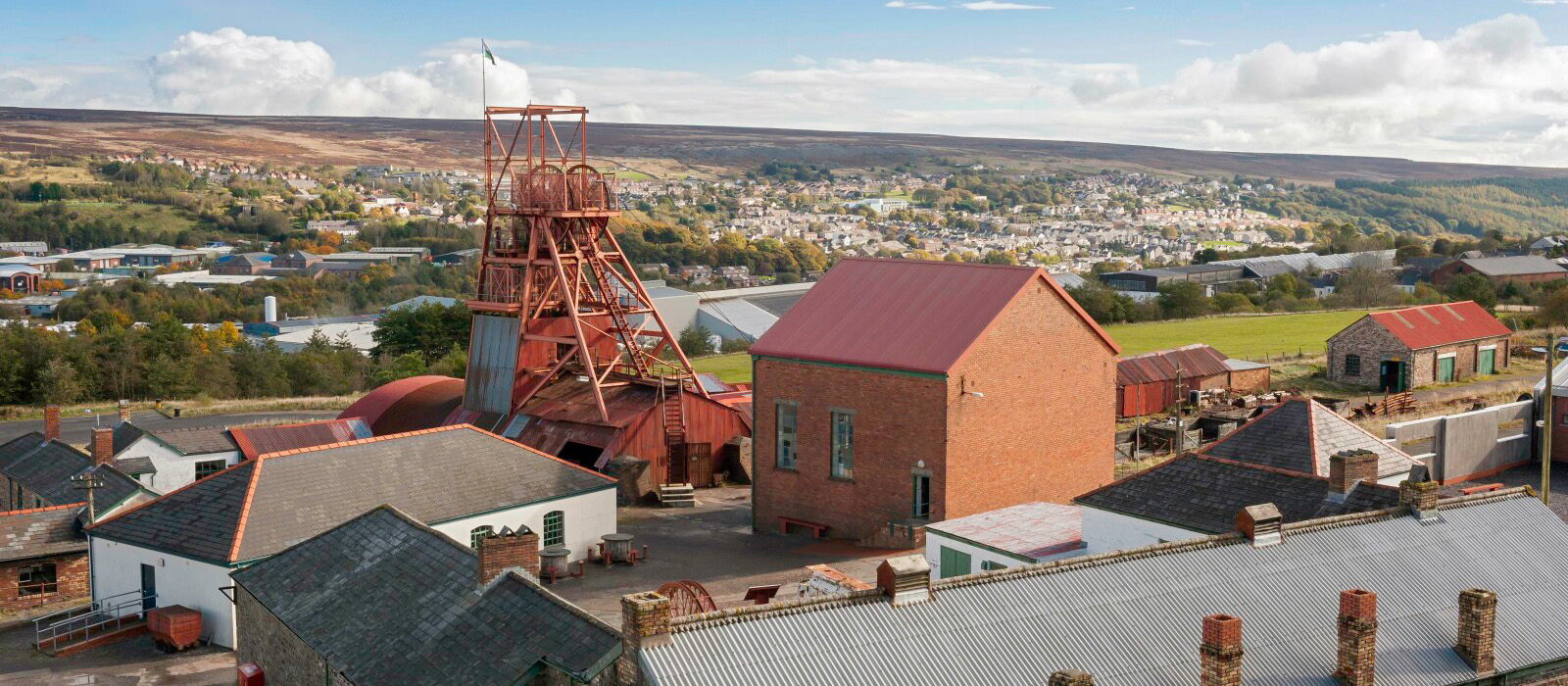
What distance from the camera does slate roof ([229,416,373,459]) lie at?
40.9 m

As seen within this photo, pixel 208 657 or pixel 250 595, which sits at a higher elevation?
pixel 250 595

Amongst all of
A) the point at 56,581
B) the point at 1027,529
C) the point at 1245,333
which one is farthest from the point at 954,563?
the point at 1245,333

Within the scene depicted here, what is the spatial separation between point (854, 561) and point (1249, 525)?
12833 millimetres

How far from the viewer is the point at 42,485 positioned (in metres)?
36.3

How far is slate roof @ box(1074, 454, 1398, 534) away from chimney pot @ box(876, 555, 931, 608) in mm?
8878

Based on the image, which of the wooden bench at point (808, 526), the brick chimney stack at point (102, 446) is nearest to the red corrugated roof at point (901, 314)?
the wooden bench at point (808, 526)

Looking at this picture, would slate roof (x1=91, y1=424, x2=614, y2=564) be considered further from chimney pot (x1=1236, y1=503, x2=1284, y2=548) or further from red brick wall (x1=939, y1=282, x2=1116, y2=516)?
chimney pot (x1=1236, y1=503, x2=1284, y2=548)

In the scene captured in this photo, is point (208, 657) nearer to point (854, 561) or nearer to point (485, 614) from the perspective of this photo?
point (485, 614)

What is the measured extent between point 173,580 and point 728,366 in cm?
4746

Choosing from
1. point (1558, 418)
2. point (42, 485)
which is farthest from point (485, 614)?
point (1558, 418)

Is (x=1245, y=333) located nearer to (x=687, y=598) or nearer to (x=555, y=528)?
(x=555, y=528)

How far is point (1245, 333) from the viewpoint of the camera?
77938 mm

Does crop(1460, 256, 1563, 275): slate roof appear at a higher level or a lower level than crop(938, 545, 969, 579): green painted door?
higher

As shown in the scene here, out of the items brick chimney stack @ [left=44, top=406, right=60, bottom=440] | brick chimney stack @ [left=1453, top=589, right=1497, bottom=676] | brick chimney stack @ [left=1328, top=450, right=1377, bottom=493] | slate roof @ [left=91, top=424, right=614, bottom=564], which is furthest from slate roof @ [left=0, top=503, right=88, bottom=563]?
brick chimney stack @ [left=1453, top=589, right=1497, bottom=676]
